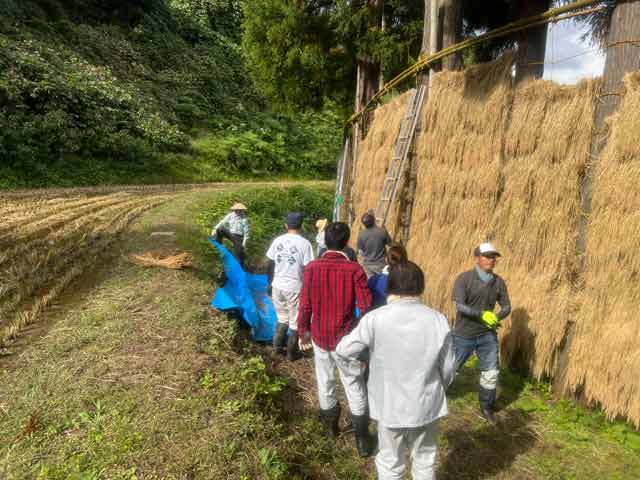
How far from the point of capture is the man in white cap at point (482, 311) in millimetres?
4160

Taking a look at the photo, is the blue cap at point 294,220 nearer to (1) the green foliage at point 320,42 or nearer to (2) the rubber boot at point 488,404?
(2) the rubber boot at point 488,404

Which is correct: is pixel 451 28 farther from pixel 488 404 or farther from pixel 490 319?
pixel 488 404

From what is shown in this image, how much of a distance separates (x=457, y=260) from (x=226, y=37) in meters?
39.5

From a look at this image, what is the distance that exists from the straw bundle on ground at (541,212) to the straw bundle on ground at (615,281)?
248 mm

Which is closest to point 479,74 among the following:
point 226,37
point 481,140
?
point 481,140

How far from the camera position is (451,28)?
316 inches

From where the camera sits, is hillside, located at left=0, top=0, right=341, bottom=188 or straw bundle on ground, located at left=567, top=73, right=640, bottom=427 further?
hillside, located at left=0, top=0, right=341, bottom=188

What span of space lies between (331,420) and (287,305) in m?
1.56

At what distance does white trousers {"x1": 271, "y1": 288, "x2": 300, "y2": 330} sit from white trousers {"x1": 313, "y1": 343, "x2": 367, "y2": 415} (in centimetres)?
130

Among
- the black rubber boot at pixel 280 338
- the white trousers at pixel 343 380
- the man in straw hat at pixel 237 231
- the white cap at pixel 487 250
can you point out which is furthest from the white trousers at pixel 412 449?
the man in straw hat at pixel 237 231

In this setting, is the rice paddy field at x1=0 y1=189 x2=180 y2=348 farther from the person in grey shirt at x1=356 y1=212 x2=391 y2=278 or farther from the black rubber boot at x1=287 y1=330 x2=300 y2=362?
the person in grey shirt at x1=356 y1=212 x2=391 y2=278

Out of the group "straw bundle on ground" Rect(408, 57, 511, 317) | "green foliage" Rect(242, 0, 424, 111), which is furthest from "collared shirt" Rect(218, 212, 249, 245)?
"green foliage" Rect(242, 0, 424, 111)

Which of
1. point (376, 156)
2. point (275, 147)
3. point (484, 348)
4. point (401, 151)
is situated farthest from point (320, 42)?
point (275, 147)

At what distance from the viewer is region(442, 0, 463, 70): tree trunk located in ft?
25.8
